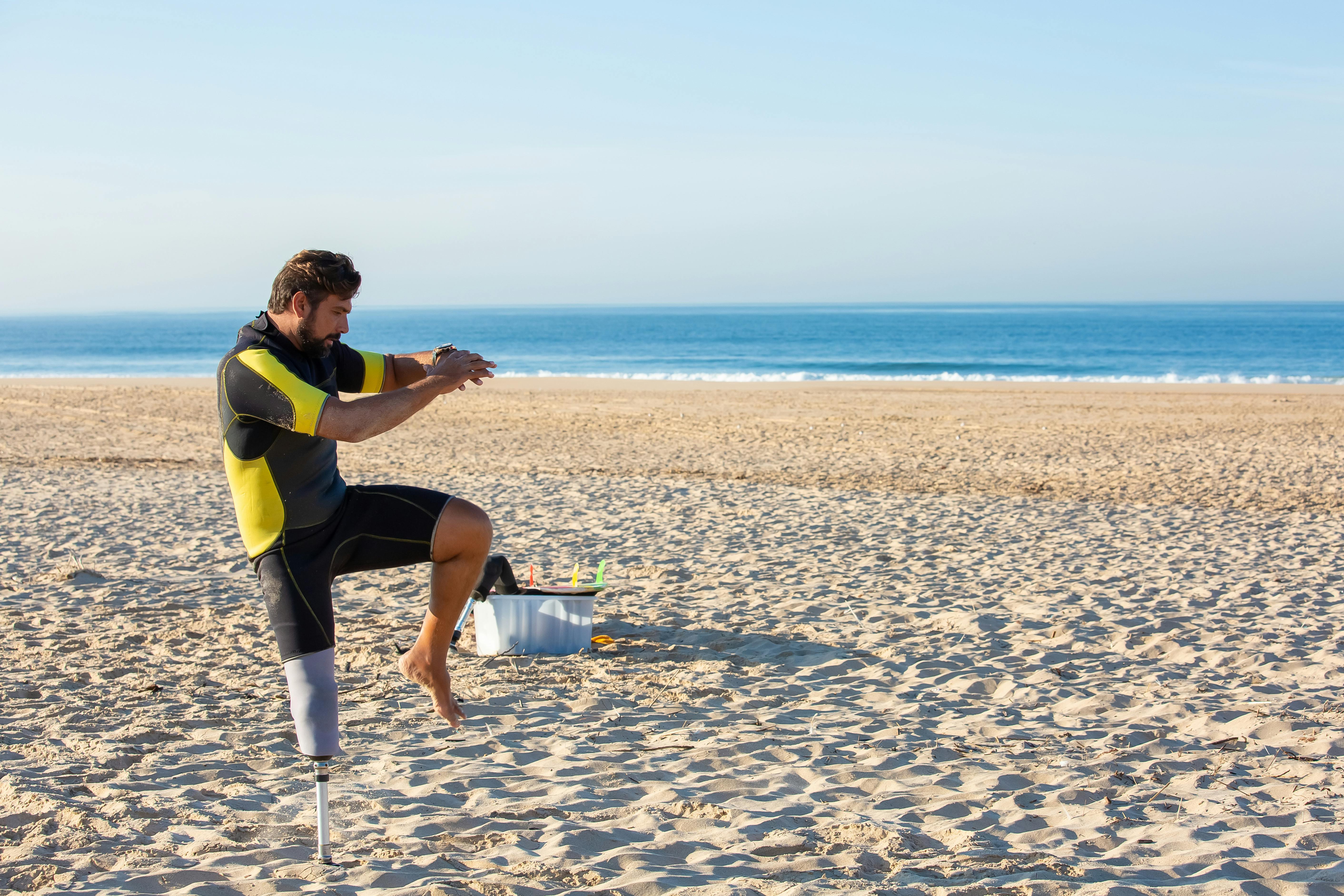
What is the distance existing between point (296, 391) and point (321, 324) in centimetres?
31

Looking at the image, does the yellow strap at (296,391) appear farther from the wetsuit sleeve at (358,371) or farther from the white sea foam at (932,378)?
the white sea foam at (932,378)

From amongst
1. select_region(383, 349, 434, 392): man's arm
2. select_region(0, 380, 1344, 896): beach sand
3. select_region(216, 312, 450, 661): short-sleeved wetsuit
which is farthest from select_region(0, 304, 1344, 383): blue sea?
select_region(216, 312, 450, 661): short-sleeved wetsuit

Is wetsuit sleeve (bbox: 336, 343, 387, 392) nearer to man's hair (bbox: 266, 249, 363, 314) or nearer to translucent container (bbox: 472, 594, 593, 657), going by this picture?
man's hair (bbox: 266, 249, 363, 314)

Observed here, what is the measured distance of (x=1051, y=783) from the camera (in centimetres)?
366

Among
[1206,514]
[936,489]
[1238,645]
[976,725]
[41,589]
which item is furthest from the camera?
[936,489]

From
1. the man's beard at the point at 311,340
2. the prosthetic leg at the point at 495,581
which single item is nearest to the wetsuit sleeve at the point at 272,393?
the man's beard at the point at 311,340

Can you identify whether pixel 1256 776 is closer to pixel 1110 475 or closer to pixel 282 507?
pixel 282 507

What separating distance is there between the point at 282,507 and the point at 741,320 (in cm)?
13073

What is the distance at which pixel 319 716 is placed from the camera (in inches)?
115

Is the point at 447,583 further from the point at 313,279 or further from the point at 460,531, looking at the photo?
the point at 313,279

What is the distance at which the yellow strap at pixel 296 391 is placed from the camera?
2795mm

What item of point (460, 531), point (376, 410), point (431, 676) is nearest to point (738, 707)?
point (431, 676)

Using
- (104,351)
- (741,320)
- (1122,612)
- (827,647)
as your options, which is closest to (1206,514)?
(1122,612)

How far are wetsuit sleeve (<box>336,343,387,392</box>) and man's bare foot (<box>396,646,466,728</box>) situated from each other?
866mm
